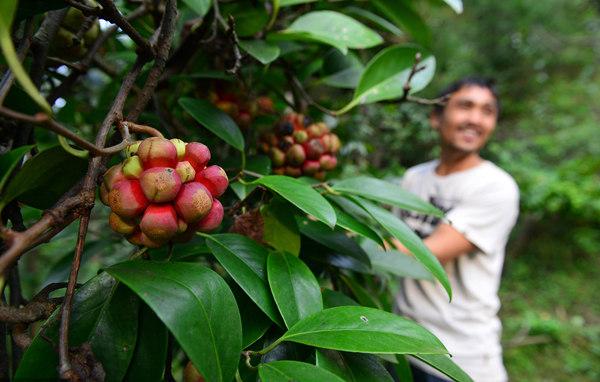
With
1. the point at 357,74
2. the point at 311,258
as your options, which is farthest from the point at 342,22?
the point at 311,258

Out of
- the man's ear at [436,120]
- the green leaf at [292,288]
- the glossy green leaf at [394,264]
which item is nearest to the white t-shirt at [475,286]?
the man's ear at [436,120]

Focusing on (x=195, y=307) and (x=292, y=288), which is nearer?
(x=195, y=307)

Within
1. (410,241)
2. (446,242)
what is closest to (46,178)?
(410,241)

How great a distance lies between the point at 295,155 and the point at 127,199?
1.20 ft

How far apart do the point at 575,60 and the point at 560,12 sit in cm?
72

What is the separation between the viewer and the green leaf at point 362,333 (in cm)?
35

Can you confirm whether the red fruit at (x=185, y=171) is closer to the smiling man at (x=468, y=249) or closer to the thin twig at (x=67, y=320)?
the thin twig at (x=67, y=320)

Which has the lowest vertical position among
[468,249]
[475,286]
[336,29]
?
[475,286]

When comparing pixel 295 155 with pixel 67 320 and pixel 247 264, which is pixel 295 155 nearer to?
pixel 247 264

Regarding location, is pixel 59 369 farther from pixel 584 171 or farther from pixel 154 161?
pixel 584 171

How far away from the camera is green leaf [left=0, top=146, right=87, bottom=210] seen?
0.32 m

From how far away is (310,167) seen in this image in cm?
69

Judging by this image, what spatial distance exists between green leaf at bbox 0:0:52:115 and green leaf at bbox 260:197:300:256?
0.97 ft

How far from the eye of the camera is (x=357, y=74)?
0.81 meters
